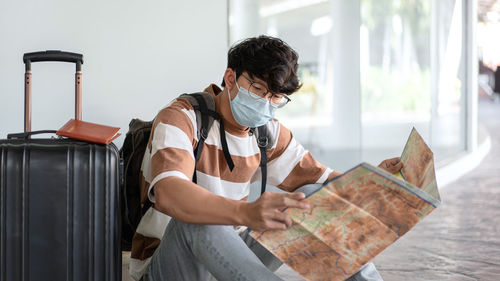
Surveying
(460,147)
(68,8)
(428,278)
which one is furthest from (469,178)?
(68,8)

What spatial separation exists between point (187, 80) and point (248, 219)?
1781 mm

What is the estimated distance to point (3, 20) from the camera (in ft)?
8.20

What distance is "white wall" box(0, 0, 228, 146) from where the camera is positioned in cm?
255

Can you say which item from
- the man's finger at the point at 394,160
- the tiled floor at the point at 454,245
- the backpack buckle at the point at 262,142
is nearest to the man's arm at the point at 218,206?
the backpack buckle at the point at 262,142

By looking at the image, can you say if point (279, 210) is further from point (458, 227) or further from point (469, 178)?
point (469, 178)

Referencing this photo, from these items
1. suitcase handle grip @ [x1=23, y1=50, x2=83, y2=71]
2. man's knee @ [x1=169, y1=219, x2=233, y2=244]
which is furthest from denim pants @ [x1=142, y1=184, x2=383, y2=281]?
suitcase handle grip @ [x1=23, y1=50, x2=83, y2=71]

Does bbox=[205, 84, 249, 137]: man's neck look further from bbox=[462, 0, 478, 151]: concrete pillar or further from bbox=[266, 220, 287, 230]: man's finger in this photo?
bbox=[462, 0, 478, 151]: concrete pillar

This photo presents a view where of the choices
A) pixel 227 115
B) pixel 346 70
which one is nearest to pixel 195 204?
pixel 227 115

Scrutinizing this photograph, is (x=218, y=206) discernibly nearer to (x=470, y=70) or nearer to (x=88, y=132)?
(x=88, y=132)

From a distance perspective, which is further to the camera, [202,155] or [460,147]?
[460,147]

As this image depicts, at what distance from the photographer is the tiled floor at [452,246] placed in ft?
10.2

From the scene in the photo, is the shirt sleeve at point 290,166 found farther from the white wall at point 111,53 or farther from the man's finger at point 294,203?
the white wall at point 111,53

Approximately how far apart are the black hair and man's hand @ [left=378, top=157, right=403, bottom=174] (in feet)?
1.41

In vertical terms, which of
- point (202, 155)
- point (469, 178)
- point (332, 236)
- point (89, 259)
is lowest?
point (469, 178)
